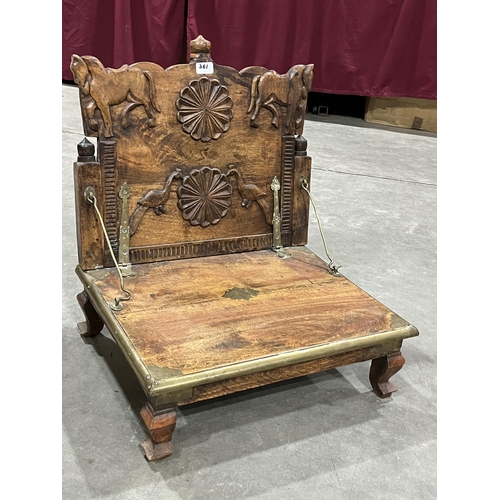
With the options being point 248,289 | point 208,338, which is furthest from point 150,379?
point 248,289

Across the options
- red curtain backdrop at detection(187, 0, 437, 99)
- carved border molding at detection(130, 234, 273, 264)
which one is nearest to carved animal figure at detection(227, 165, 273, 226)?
carved border molding at detection(130, 234, 273, 264)

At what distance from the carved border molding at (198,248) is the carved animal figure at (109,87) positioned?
52 cm

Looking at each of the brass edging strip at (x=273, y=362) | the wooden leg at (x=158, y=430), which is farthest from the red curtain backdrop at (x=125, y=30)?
the wooden leg at (x=158, y=430)

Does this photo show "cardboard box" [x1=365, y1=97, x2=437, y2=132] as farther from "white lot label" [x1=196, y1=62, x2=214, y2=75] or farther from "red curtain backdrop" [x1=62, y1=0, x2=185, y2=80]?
"white lot label" [x1=196, y1=62, x2=214, y2=75]

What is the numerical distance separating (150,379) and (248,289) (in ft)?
2.33

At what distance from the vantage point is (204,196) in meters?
2.70

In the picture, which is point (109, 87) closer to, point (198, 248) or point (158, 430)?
point (198, 248)

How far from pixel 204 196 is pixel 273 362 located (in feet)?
2.94

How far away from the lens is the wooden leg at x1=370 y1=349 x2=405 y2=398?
2.48m

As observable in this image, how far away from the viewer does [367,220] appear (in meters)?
4.48

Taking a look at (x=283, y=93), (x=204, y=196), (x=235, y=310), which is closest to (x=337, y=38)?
(x=283, y=93)

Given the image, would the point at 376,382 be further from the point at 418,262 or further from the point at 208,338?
the point at 418,262

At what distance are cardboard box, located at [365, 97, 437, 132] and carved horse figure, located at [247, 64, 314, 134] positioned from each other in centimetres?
447

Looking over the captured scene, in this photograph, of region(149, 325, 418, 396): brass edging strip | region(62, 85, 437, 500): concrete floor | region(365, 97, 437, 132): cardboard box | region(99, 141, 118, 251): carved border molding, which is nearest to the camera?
region(149, 325, 418, 396): brass edging strip
